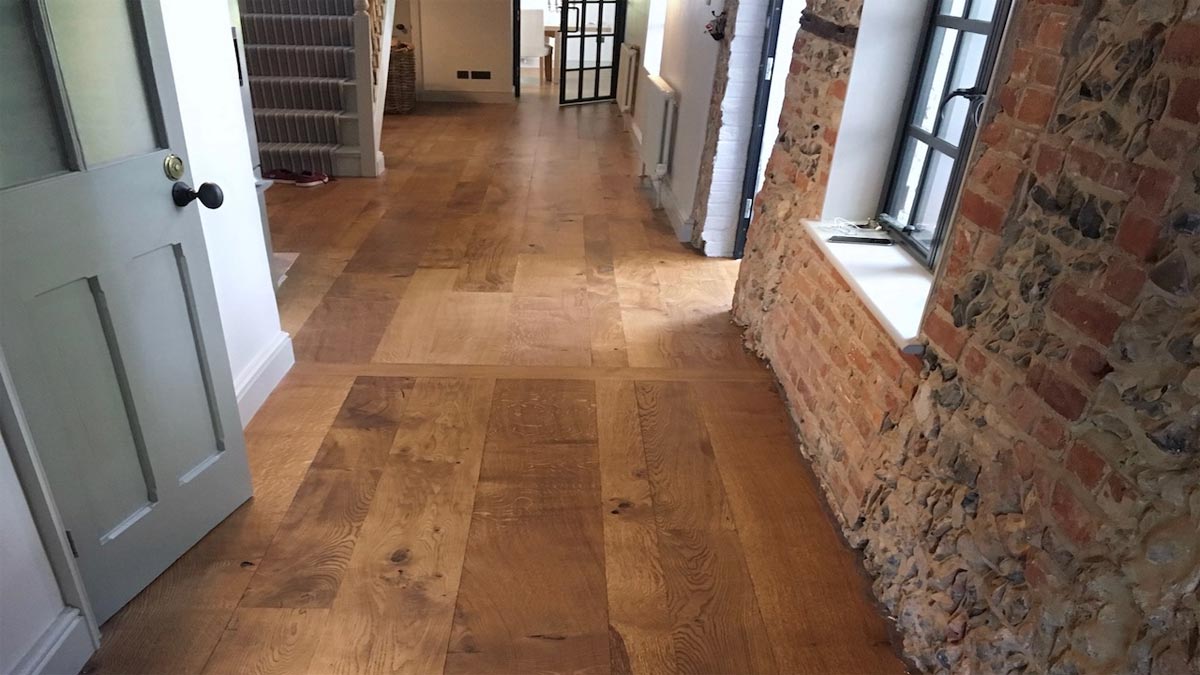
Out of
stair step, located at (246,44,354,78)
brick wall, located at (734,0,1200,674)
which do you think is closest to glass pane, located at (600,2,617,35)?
stair step, located at (246,44,354,78)

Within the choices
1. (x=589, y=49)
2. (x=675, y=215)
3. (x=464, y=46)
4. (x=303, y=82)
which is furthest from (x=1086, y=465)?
(x=464, y=46)

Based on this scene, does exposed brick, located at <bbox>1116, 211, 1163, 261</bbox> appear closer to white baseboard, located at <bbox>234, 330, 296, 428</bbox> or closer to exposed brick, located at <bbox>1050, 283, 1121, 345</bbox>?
exposed brick, located at <bbox>1050, 283, 1121, 345</bbox>

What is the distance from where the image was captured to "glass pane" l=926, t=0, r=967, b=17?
7.14 feet

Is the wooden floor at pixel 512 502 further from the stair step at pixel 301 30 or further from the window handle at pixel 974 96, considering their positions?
the stair step at pixel 301 30

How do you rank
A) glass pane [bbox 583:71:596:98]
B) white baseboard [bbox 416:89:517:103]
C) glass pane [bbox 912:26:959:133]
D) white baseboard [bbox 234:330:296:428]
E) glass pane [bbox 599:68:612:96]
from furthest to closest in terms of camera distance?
glass pane [bbox 599:68:612:96], glass pane [bbox 583:71:596:98], white baseboard [bbox 416:89:517:103], white baseboard [bbox 234:330:296:428], glass pane [bbox 912:26:959:133]

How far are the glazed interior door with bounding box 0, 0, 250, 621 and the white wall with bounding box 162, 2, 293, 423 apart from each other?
507mm

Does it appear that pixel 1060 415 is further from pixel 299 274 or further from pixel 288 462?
pixel 299 274

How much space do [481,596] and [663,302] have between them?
2.13 meters

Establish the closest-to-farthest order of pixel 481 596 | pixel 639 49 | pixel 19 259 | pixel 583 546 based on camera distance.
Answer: pixel 19 259, pixel 481 596, pixel 583 546, pixel 639 49

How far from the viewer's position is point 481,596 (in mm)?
1907

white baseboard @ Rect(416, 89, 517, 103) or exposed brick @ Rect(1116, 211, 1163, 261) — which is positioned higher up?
exposed brick @ Rect(1116, 211, 1163, 261)

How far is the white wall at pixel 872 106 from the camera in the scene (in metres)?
2.30

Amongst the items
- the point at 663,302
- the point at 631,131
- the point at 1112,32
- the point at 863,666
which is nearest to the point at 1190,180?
the point at 1112,32

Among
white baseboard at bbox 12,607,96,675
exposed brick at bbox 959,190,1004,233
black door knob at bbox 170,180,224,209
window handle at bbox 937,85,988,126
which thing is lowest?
white baseboard at bbox 12,607,96,675
